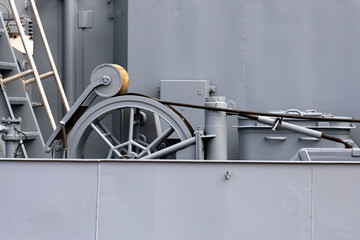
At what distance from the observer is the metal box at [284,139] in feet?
14.2

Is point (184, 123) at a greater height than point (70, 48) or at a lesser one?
lesser

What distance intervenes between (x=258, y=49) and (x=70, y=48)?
1.81 metres

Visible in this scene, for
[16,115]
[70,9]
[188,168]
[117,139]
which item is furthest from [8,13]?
[188,168]

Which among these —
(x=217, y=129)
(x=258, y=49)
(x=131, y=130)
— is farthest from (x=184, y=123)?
(x=258, y=49)

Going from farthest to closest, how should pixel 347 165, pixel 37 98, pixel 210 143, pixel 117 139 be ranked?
pixel 37 98
pixel 117 139
pixel 210 143
pixel 347 165

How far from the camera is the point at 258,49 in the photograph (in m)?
4.79

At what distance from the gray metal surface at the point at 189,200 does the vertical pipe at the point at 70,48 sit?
178 centimetres

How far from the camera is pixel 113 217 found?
12.0ft

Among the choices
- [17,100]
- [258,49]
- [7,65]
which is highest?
[258,49]

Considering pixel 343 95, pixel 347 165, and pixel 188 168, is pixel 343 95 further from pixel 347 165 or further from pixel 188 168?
pixel 188 168

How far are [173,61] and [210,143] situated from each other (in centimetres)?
110

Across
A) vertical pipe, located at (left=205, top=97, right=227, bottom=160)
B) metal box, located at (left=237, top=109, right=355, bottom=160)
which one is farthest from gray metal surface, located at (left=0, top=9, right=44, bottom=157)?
metal box, located at (left=237, top=109, right=355, bottom=160)

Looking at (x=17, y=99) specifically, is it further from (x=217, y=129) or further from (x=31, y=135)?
(x=217, y=129)

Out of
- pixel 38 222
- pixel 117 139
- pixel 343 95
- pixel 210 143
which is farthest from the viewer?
pixel 117 139
